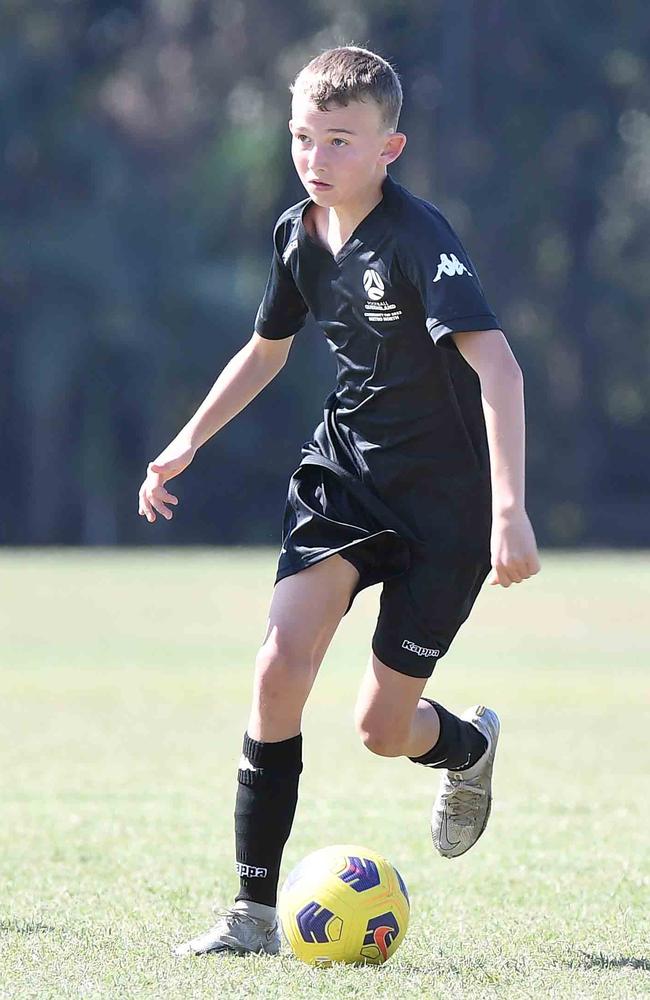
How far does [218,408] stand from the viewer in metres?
4.96

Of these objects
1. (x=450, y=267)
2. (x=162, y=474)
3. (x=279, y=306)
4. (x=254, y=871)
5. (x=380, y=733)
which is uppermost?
(x=450, y=267)

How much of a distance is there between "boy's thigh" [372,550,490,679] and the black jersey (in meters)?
0.10

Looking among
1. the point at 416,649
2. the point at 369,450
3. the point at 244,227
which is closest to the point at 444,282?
the point at 369,450

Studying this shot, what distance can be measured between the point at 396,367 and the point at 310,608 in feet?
2.13

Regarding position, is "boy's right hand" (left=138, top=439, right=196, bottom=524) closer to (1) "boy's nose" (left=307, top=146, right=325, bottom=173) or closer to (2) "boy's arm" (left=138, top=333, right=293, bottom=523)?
(2) "boy's arm" (left=138, top=333, right=293, bottom=523)

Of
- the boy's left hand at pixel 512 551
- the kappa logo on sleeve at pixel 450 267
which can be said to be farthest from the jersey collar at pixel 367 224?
the boy's left hand at pixel 512 551

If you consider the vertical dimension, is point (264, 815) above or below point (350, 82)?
below

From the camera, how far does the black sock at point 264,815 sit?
4.42m

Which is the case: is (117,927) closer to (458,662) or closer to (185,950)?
(185,950)

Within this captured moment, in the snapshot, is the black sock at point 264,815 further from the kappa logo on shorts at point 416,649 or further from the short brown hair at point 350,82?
the short brown hair at point 350,82

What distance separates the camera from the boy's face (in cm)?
443

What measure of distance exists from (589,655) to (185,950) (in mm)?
10873

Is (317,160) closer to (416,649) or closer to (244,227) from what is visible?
(416,649)

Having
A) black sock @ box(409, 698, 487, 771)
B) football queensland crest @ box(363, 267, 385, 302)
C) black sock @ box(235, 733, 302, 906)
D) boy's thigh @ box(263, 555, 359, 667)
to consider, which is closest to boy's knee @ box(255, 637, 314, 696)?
boy's thigh @ box(263, 555, 359, 667)
